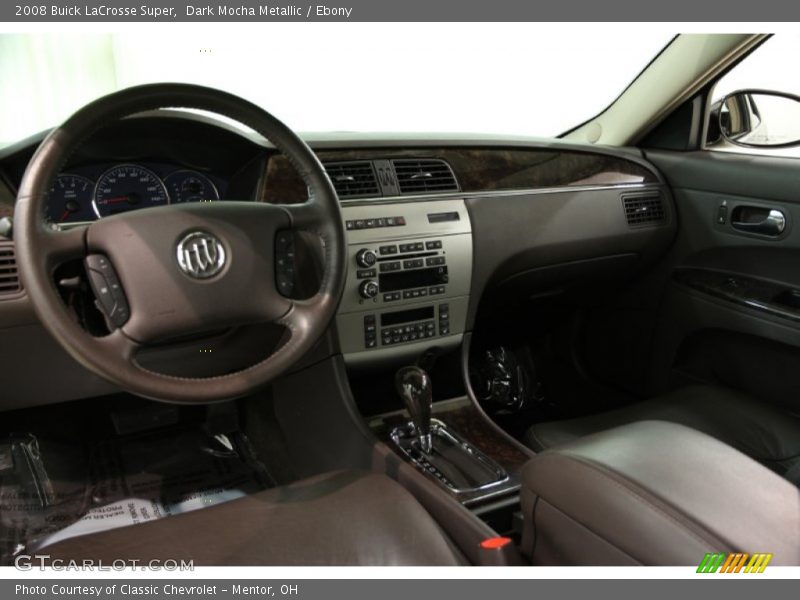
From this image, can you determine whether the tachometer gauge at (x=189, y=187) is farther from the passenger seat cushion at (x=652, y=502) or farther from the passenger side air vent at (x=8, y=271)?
the passenger seat cushion at (x=652, y=502)

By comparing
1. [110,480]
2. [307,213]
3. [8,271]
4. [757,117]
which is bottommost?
[110,480]

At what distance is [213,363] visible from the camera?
1542 millimetres

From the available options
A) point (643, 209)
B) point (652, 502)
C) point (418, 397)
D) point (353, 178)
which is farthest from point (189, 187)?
point (643, 209)

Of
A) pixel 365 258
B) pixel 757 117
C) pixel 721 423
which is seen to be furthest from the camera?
pixel 757 117

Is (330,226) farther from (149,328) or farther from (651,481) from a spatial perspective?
(651,481)

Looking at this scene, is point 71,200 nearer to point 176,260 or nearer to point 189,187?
point 189,187

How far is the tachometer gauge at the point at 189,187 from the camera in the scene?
4.90 feet

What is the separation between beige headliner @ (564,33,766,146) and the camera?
193 cm

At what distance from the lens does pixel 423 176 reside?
1.76m

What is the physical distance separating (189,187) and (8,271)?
412 mm

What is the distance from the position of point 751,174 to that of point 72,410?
2.07 m

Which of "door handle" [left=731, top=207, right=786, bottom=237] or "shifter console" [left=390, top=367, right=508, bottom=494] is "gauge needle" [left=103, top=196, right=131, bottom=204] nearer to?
"shifter console" [left=390, top=367, right=508, bottom=494]

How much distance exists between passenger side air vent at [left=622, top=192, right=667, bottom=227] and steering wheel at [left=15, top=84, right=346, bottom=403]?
4.03 ft

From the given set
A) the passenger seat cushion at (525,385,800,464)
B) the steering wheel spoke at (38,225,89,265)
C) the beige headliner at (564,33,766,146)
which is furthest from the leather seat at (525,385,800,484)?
the steering wheel spoke at (38,225,89,265)
